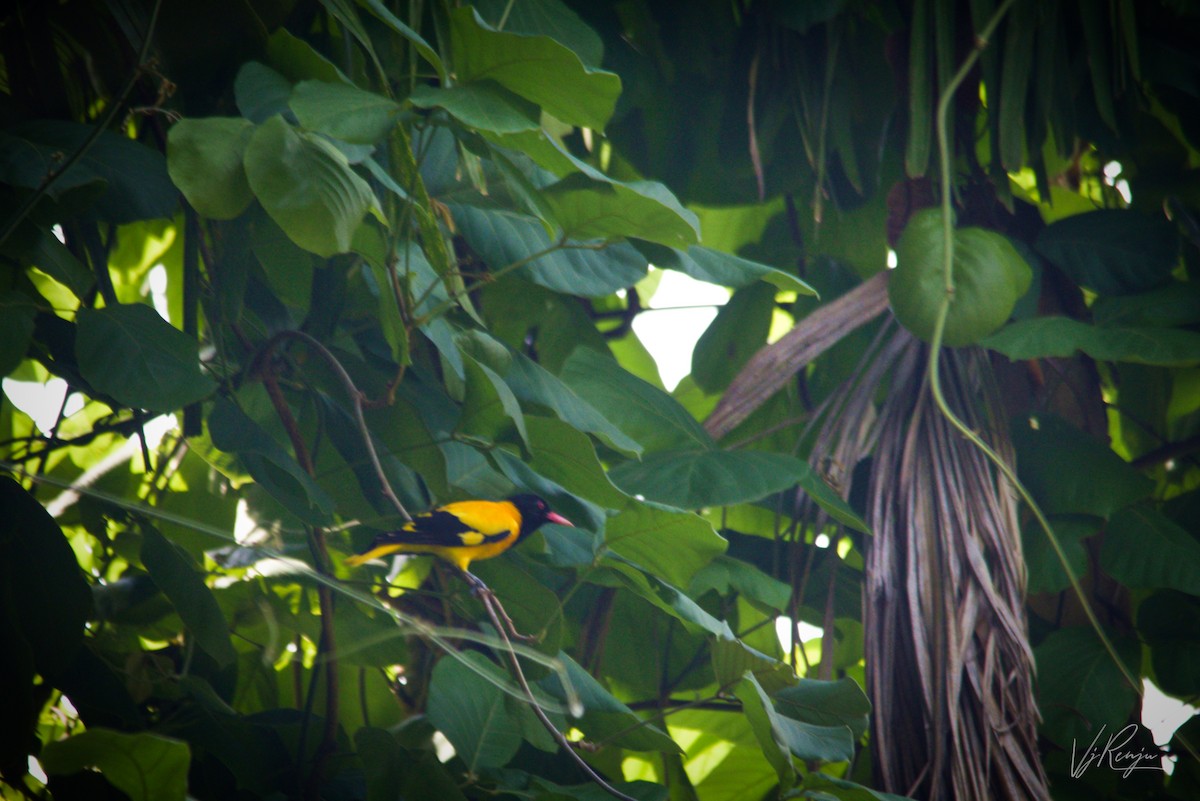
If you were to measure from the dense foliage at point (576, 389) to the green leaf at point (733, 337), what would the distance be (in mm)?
11

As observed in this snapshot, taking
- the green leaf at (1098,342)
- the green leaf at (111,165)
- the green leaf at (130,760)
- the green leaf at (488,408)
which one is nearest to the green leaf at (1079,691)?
the green leaf at (1098,342)

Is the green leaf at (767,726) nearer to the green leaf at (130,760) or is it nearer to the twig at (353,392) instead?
the twig at (353,392)

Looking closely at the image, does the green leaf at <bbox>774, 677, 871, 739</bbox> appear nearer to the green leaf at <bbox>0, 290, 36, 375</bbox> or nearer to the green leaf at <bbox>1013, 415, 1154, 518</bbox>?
the green leaf at <bbox>1013, 415, 1154, 518</bbox>

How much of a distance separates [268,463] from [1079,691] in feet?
3.95

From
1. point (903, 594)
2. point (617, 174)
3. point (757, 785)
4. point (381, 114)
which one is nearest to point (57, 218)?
point (381, 114)

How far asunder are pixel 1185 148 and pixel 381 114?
156 cm

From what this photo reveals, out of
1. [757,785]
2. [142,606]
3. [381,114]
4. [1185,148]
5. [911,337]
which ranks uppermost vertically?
[1185,148]

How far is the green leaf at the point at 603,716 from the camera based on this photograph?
1052 millimetres

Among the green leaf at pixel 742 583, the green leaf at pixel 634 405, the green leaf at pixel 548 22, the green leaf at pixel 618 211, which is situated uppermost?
the green leaf at pixel 548 22

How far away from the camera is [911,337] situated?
1.44 metres

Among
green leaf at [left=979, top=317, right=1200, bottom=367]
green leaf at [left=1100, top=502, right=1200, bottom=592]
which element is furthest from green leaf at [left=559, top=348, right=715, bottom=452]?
green leaf at [left=1100, top=502, right=1200, bottom=592]

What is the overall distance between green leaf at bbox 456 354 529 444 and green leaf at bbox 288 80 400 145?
0.21 meters

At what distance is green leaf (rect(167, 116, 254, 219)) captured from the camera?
75 centimetres

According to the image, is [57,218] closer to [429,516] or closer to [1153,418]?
[429,516]
